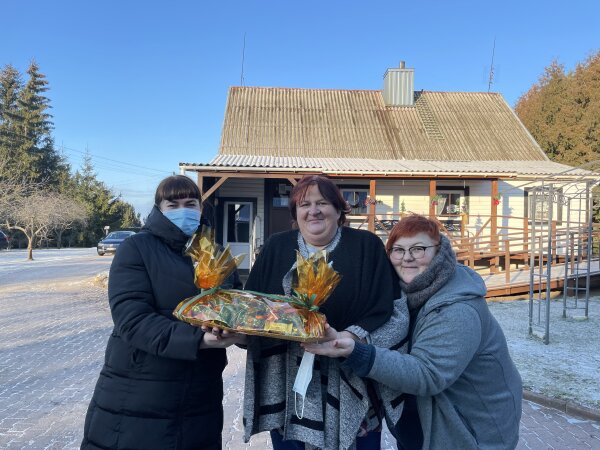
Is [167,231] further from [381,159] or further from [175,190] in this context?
[381,159]

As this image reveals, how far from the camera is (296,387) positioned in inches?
64.1

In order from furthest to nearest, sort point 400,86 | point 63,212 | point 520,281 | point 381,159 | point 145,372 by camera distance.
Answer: point 63,212
point 400,86
point 381,159
point 520,281
point 145,372

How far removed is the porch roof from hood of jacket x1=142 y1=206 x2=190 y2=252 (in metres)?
10.1

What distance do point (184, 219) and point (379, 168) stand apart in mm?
11661

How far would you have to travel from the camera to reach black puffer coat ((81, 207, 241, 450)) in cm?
176

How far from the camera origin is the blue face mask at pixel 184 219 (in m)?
1.94

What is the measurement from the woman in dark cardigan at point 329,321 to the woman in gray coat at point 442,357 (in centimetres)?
13

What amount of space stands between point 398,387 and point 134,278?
3.67ft

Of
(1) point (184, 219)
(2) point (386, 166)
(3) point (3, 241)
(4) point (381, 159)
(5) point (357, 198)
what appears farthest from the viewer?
(3) point (3, 241)

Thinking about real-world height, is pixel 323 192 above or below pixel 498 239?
above

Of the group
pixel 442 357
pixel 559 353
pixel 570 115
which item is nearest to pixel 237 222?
pixel 559 353

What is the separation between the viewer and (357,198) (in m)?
14.6

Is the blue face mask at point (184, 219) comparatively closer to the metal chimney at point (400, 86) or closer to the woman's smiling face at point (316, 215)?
the woman's smiling face at point (316, 215)

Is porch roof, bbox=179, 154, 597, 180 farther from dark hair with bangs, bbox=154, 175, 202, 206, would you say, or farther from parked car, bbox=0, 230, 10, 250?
parked car, bbox=0, 230, 10, 250
